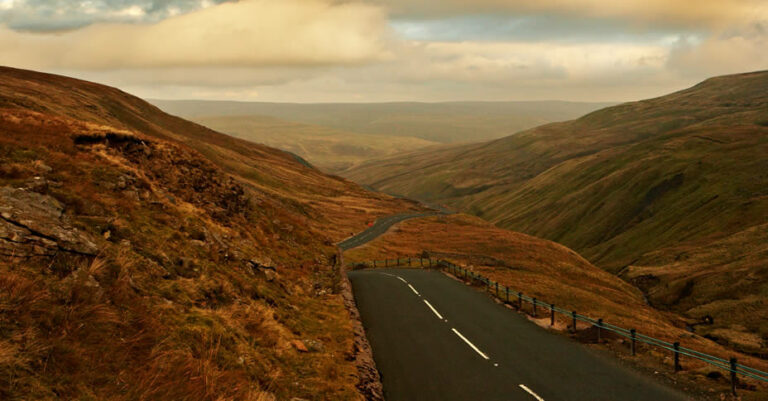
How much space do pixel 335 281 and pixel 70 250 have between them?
19289mm

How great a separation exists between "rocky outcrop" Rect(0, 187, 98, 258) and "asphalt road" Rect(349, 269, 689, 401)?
999cm

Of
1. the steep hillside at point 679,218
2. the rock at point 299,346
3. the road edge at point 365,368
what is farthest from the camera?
the steep hillside at point 679,218

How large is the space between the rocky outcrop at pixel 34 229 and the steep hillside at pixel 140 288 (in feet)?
0.12

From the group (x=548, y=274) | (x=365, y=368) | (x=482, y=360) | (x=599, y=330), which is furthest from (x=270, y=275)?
(x=548, y=274)

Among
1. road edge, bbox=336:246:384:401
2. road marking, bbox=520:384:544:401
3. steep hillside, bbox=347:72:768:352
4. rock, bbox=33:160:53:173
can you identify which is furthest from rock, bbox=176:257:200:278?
steep hillside, bbox=347:72:768:352

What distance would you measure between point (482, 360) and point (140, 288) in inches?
494

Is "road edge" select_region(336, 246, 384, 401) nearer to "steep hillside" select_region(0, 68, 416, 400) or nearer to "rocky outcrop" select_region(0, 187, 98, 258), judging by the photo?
"steep hillside" select_region(0, 68, 416, 400)

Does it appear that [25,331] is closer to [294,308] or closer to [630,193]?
[294,308]

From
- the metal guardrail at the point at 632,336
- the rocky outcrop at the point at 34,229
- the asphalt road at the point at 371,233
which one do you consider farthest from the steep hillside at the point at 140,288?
the asphalt road at the point at 371,233

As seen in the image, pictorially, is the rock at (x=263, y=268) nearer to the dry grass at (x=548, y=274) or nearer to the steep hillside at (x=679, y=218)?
the dry grass at (x=548, y=274)

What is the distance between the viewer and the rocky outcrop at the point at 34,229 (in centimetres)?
929

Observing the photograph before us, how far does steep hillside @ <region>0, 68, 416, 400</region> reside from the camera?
745cm

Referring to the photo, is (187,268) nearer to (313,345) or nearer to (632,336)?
(313,345)

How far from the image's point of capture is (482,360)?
17.3 m
